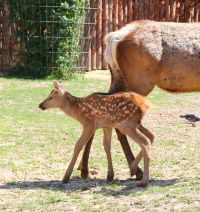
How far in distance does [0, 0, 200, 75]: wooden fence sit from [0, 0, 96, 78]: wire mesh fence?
158 mm

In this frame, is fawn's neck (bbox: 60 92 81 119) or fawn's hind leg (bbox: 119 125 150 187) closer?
fawn's hind leg (bbox: 119 125 150 187)

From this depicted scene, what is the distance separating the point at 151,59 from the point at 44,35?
33.1ft

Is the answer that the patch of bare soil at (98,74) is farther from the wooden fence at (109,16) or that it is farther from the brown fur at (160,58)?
the brown fur at (160,58)

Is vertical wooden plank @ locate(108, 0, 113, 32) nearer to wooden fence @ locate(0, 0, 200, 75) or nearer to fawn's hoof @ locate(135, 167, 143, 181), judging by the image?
wooden fence @ locate(0, 0, 200, 75)

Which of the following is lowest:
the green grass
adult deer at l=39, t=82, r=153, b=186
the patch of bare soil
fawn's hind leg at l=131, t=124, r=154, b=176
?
the patch of bare soil

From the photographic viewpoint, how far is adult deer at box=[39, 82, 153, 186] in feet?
24.3

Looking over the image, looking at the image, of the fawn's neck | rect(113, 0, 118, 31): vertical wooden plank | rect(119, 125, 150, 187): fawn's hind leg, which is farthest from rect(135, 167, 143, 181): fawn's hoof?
rect(113, 0, 118, 31): vertical wooden plank

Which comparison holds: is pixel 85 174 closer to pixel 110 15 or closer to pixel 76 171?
pixel 76 171

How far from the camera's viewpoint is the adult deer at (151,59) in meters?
8.19

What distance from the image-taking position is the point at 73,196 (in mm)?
6965

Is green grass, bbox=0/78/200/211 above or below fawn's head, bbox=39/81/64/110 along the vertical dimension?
below

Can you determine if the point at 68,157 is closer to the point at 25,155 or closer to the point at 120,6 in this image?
the point at 25,155

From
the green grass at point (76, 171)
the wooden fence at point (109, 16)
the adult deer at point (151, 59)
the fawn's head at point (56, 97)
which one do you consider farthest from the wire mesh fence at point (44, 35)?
the fawn's head at point (56, 97)

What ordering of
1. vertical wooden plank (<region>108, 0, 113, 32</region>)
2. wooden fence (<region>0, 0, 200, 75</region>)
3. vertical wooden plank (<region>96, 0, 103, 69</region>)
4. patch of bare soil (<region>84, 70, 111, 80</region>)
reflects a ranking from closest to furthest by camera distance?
1. wooden fence (<region>0, 0, 200, 75</region>)
2. patch of bare soil (<region>84, 70, 111, 80</region>)
3. vertical wooden plank (<region>96, 0, 103, 69</region>)
4. vertical wooden plank (<region>108, 0, 113, 32</region>)
